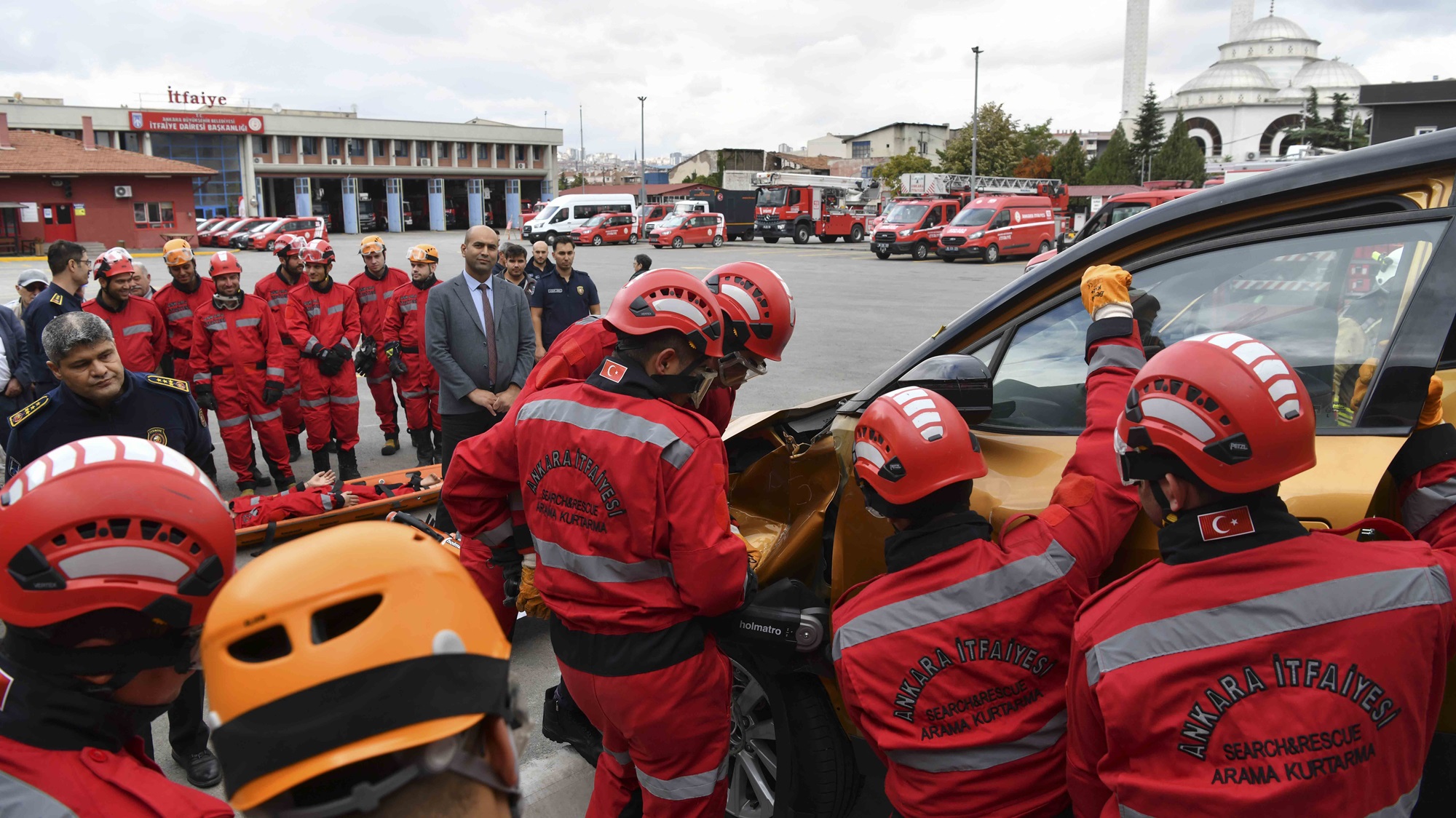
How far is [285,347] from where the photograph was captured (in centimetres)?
735

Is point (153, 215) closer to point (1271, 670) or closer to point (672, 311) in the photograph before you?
point (672, 311)

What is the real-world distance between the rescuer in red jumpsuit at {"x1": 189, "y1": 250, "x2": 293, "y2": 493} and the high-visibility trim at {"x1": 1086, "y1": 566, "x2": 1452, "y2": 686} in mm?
6771

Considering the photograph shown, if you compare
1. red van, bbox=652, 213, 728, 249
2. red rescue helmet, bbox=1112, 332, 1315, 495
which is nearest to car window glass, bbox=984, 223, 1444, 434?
red rescue helmet, bbox=1112, 332, 1315, 495

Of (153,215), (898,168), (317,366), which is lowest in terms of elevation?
(317,366)

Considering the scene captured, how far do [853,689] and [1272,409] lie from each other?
1022mm

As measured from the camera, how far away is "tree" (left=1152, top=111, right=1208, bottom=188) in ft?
196

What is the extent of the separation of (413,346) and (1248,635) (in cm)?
745

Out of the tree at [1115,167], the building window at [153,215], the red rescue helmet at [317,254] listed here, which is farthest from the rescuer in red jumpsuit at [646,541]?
the tree at [1115,167]

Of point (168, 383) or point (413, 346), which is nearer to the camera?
point (168, 383)

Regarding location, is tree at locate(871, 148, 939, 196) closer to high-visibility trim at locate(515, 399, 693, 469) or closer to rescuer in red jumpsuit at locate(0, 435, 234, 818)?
high-visibility trim at locate(515, 399, 693, 469)

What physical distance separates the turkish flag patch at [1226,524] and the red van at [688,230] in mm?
36577

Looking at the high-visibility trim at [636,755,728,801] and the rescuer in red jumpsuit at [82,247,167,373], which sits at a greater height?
the rescuer in red jumpsuit at [82,247,167,373]

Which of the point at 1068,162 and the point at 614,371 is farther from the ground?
the point at 1068,162

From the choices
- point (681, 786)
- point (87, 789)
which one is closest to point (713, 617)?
point (681, 786)
